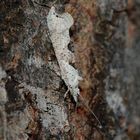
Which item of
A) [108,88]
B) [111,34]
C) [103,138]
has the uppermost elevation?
[111,34]

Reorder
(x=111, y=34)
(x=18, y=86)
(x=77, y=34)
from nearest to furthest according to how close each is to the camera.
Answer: (x=18, y=86)
(x=77, y=34)
(x=111, y=34)

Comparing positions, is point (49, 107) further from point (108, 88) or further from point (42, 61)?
point (108, 88)

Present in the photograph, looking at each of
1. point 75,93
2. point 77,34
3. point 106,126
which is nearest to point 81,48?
point 77,34
